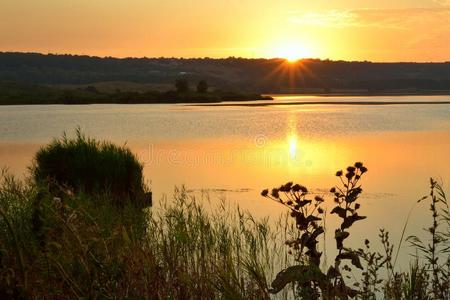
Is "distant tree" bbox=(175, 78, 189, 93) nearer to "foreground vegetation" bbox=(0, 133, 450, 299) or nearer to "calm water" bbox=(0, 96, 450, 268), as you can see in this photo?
"calm water" bbox=(0, 96, 450, 268)

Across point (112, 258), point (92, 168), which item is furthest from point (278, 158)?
point (112, 258)

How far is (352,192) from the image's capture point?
727cm

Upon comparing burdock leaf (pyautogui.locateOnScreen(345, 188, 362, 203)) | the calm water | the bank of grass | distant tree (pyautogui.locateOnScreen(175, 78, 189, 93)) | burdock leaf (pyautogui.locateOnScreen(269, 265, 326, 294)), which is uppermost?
distant tree (pyautogui.locateOnScreen(175, 78, 189, 93))

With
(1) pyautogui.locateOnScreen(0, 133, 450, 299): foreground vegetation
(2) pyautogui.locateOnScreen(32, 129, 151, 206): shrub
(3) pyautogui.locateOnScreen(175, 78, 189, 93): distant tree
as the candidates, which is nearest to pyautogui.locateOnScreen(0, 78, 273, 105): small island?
(3) pyautogui.locateOnScreen(175, 78, 189, 93): distant tree

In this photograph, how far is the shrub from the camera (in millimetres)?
17250

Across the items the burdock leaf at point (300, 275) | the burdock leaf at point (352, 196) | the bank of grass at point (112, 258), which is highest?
the burdock leaf at point (352, 196)

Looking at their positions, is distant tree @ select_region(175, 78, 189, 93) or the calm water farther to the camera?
distant tree @ select_region(175, 78, 189, 93)

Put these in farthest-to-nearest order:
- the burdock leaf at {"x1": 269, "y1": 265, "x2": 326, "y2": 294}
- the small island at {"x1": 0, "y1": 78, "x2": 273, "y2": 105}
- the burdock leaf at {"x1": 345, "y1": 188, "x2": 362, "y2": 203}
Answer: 1. the small island at {"x1": 0, "y1": 78, "x2": 273, "y2": 105}
2. the burdock leaf at {"x1": 345, "y1": 188, "x2": 362, "y2": 203}
3. the burdock leaf at {"x1": 269, "y1": 265, "x2": 326, "y2": 294}

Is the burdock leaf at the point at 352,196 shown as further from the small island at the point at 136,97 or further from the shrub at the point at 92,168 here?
the small island at the point at 136,97

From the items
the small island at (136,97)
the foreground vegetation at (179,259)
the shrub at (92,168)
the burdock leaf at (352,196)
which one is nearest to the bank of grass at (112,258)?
the foreground vegetation at (179,259)

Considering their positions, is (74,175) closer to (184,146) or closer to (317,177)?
(317,177)

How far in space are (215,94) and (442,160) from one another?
10085 cm

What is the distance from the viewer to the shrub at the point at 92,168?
17.2 meters

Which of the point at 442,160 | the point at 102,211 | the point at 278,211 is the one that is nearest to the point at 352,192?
the point at 102,211
